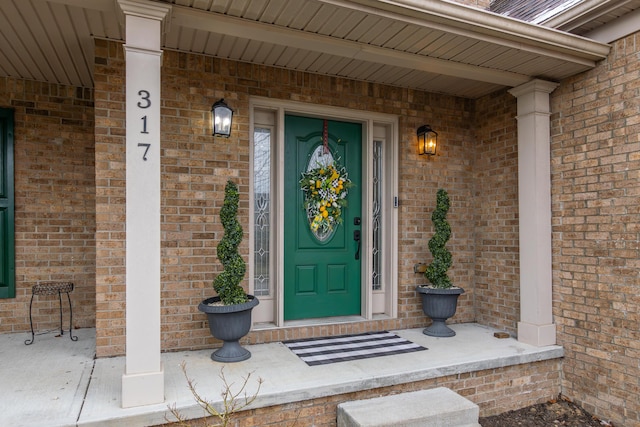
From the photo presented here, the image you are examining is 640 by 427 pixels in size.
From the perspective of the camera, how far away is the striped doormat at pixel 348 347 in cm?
329

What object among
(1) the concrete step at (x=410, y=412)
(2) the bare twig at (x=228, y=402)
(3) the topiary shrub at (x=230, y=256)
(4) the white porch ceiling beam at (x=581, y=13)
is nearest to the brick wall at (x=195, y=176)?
(3) the topiary shrub at (x=230, y=256)

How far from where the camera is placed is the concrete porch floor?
235 centimetres

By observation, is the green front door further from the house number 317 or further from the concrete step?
the house number 317

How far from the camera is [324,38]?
2994 mm

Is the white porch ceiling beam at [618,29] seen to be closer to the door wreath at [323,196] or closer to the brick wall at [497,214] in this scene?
the brick wall at [497,214]

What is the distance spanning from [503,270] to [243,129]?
2921 mm

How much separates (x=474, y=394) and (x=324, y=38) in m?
2.96

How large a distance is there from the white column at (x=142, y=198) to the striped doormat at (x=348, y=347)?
123 centimetres

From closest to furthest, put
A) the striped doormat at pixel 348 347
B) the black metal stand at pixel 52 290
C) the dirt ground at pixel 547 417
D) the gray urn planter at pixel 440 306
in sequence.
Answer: the dirt ground at pixel 547 417
the striped doormat at pixel 348 347
the black metal stand at pixel 52 290
the gray urn planter at pixel 440 306

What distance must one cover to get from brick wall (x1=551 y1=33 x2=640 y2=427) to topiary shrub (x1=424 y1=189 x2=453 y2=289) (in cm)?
93

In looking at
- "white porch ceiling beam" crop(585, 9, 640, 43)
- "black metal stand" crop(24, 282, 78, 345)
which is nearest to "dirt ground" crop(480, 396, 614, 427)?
"white porch ceiling beam" crop(585, 9, 640, 43)

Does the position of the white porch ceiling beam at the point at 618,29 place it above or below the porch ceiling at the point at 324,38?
above

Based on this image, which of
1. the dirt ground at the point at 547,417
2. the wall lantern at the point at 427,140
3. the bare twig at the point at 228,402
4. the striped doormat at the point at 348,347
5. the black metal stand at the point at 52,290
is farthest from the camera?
the wall lantern at the point at 427,140

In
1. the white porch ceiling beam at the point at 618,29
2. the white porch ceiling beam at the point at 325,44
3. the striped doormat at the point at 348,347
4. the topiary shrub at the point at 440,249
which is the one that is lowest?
the striped doormat at the point at 348,347
